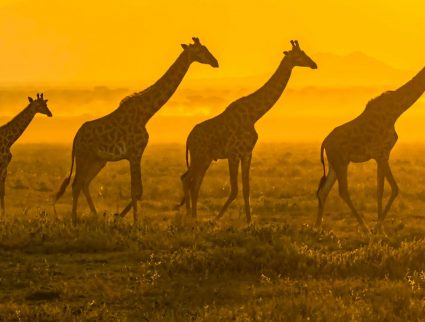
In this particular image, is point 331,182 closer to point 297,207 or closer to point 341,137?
point 341,137

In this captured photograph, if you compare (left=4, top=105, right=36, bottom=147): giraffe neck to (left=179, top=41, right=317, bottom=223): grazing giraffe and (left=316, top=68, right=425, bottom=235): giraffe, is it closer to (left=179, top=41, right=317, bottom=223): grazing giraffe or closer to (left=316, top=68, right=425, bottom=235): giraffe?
(left=179, top=41, right=317, bottom=223): grazing giraffe

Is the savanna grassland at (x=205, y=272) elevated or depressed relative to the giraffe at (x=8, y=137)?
depressed

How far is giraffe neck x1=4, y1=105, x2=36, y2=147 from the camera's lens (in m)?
18.1

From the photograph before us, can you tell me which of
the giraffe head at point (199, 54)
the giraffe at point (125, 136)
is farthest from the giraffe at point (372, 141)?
the giraffe at point (125, 136)

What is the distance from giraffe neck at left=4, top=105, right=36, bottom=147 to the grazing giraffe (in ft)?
11.6

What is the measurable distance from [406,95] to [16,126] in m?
7.45

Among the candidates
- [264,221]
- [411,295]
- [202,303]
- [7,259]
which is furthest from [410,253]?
[264,221]

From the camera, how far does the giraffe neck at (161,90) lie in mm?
16047

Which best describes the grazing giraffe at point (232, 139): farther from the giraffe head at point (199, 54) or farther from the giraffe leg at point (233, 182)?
the giraffe head at point (199, 54)

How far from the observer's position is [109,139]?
51.8 ft

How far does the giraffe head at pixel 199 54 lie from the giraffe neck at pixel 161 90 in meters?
0.09

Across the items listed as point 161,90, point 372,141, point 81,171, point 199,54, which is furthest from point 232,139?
point 81,171

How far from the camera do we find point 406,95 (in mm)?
16422

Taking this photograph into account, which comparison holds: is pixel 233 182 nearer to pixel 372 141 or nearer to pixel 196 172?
pixel 196 172
